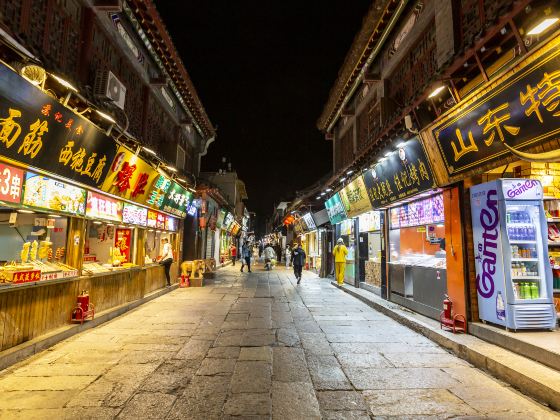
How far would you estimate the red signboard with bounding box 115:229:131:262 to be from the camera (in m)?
10.6

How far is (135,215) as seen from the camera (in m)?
10.4

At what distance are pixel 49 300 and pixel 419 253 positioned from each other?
975 centimetres

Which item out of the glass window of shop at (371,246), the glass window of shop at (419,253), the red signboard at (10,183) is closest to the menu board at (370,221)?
the glass window of shop at (371,246)

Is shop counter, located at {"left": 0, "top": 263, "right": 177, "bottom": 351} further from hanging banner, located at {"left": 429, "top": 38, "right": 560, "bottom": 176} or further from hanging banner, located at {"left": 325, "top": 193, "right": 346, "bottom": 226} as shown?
hanging banner, located at {"left": 325, "top": 193, "right": 346, "bottom": 226}

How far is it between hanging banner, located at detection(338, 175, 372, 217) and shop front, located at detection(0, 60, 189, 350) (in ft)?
23.8

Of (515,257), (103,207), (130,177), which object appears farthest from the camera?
(130,177)

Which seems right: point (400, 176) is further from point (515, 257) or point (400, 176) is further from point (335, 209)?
point (335, 209)

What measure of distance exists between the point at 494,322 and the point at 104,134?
28.7ft

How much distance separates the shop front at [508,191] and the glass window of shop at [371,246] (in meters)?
5.20

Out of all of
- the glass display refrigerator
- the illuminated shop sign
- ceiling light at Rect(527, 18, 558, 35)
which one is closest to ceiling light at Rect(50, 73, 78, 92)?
ceiling light at Rect(527, 18, 558, 35)

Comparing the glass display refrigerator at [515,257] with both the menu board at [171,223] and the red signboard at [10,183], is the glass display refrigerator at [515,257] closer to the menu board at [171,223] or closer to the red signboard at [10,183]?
the red signboard at [10,183]

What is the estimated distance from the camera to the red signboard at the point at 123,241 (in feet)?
34.7

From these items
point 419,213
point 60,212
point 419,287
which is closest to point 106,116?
point 60,212

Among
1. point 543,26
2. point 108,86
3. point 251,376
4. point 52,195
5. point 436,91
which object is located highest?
point 108,86
